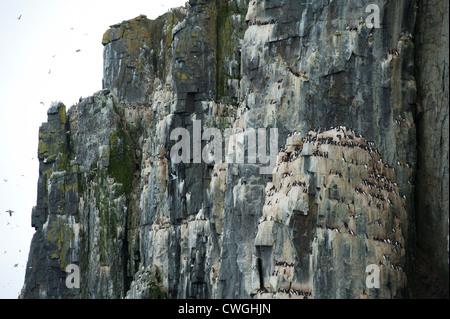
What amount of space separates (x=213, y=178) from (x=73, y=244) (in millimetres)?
21972

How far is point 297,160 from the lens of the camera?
6112cm

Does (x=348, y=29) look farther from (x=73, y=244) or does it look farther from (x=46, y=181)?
(x=46, y=181)

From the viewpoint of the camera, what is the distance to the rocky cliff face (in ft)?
193

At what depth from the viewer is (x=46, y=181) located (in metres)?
97.9

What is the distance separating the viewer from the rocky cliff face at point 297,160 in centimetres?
5894

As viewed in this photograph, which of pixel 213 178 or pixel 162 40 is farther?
pixel 162 40

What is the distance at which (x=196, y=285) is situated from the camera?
74.8 meters

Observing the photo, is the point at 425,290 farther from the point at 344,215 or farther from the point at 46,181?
the point at 46,181

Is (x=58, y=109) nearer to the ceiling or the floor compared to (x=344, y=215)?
nearer to the ceiling
